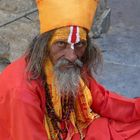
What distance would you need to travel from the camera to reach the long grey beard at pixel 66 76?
331 centimetres

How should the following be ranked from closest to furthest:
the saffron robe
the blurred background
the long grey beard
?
the saffron robe → the long grey beard → the blurred background

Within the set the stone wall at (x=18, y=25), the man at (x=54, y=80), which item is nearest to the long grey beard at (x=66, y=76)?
the man at (x=54, y=80)

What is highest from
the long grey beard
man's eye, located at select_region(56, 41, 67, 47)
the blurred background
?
man's eye, located at select_region(56, 41, 67, 47)

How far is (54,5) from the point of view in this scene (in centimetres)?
323

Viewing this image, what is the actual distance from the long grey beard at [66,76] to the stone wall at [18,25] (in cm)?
212

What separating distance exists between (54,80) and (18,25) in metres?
2.79

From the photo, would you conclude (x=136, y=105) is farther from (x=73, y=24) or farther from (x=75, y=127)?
(x=73, y=24)

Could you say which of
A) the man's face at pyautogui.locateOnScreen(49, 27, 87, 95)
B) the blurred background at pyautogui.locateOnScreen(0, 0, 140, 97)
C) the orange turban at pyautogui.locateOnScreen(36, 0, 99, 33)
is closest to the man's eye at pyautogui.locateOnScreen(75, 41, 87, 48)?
the man's face at pyautogui.locateOnScreen(49, 27, 87, 95)

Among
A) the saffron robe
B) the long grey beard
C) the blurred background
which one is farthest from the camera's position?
the blurred background

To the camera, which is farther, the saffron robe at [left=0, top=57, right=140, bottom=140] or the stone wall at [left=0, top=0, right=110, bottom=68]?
the stone wall at [left=0, top=0, right=110, bottom=68]

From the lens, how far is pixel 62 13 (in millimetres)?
3238

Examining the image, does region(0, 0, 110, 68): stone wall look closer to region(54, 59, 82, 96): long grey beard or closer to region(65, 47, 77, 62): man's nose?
region(54, 59, 82, 96): long grey beard

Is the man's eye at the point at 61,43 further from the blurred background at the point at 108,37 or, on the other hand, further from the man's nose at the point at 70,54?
the blurred background at the point at 108,37

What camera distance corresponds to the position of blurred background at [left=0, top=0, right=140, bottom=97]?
18.1 feet
